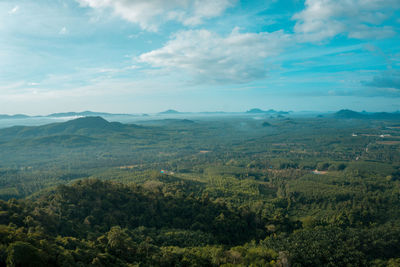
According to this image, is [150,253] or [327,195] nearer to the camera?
[150,253]

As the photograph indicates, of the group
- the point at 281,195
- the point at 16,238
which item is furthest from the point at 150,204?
the point at 281,195

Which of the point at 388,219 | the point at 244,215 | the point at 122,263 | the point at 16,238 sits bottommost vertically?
the point at 388,219

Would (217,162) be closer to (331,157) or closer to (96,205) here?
(331,157)

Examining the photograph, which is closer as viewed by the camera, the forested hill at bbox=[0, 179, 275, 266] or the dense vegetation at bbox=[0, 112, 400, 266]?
the forested hill at bbox=[0, 179, 275, 266]

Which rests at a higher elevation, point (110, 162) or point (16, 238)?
point (16, 238)

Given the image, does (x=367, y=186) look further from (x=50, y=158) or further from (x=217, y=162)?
(x=50, y=158)

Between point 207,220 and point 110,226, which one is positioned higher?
point 110,226

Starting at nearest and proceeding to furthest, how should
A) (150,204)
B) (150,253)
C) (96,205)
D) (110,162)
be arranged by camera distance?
(150,253) < (96,205) < (150,204) < (110,162)

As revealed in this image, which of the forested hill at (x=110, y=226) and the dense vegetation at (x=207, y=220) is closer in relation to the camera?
the forested hill at (x=110, y=226)

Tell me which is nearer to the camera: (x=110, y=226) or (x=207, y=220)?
(x=110, y=226)

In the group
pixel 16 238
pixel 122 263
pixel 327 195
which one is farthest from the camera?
pixel 327 195
